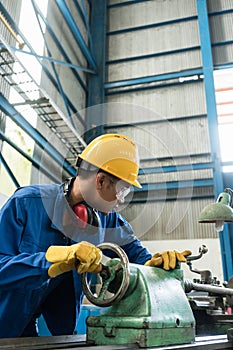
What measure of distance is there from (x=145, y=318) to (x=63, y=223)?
0.53m

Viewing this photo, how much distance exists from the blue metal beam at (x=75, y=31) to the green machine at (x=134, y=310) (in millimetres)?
5054

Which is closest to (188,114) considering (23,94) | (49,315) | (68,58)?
(68,58)

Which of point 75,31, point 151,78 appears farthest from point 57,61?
point 151,78

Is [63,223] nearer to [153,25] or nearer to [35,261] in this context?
[35,261]

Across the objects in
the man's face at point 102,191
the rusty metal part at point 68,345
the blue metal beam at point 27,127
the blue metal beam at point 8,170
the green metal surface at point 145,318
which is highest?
the blue metal beam at point 27,127

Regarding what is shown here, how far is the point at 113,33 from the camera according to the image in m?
6.61

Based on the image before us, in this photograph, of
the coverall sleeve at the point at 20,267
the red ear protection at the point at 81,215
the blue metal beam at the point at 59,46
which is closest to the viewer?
the coverall sleeve at the point at 20,267

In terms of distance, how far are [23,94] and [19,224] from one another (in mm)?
2893

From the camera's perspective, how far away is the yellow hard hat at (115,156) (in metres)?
1.24

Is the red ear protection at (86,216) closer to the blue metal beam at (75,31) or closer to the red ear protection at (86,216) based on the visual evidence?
the red ear protection at (86,216)

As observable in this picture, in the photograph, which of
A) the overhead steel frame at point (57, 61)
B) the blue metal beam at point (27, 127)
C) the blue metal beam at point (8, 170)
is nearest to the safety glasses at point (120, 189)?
the overhead steel frame at point (57, 61)

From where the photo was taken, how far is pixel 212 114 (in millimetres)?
5379

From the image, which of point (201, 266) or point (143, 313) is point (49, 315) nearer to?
point (143, 313)

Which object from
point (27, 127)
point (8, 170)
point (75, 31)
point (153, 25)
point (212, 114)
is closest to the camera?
point (8, 170)
